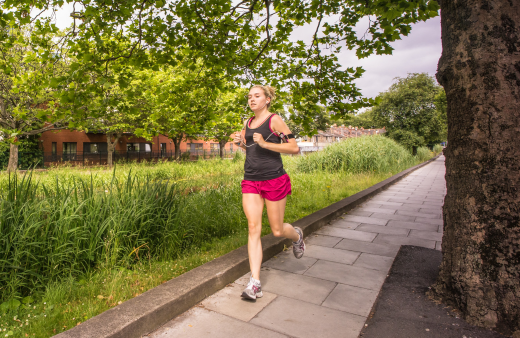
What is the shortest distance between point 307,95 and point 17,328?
643 centimetres

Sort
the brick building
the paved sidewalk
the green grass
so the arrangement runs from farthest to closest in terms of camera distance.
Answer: the brick building → the green grass → the paved sidewalk

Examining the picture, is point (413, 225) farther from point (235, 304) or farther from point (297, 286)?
point (235, 304)

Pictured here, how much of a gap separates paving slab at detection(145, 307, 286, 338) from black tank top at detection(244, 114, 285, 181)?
1.24 metres

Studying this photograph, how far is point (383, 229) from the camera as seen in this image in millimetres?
5715

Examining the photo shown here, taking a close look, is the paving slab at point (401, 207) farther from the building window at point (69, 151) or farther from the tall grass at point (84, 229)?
the building window at point (69, 151)

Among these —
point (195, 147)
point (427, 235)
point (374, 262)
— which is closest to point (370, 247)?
point (374, 262)

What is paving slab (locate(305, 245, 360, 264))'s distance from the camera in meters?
4.10

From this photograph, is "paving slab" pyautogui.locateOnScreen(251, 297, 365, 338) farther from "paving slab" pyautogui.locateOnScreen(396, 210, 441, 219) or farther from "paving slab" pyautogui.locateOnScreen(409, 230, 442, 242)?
"paving slab" pyautogui.locateOnScreen(396, 210, 441, 219)

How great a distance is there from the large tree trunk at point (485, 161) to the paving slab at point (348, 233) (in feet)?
7.75

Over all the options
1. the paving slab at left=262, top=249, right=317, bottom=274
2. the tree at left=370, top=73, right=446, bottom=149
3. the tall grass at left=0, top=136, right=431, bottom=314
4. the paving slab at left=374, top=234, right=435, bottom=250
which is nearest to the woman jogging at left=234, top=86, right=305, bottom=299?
the paving slab at left=262, top=249, right=317, bottom=274

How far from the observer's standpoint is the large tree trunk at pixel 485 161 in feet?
7.81

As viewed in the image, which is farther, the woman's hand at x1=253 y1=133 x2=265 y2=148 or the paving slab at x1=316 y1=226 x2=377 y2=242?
the paving slab at x1=316 y1=226 x2=377 y2=242

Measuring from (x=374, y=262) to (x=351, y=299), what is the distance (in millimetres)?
1151

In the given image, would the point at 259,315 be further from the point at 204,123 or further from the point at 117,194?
the point at 204,123
